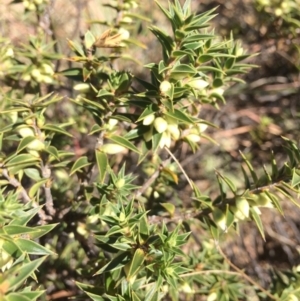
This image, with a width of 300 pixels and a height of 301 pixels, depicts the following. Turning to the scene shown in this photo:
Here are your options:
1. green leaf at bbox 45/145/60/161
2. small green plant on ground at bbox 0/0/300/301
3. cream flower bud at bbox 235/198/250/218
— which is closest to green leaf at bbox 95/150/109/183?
small green plant on ground at bbox 0/0/300/301

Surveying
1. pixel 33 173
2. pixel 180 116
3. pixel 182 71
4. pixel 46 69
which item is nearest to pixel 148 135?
pixel 180 116

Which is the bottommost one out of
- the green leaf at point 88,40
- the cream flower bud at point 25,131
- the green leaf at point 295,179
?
the cream flower bud at point 25,131

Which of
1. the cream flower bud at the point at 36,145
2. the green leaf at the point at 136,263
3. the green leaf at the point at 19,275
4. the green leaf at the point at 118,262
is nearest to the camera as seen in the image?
the green leaf at the point at 19,275

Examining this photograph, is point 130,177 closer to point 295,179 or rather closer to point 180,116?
point 180,116

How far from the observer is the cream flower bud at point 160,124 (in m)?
1.50

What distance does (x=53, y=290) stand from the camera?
2.35 m

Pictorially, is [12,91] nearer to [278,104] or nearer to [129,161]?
[129,161]

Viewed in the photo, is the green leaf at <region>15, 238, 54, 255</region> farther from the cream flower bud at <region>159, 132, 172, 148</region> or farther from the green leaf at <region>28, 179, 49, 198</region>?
the cream flower bud at <region>159, 132, 172, 148</region>

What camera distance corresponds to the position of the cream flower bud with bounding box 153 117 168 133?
150 cm

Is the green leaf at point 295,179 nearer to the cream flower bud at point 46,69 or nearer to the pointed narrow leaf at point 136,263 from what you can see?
the pointed narrow leaf at point 136,263

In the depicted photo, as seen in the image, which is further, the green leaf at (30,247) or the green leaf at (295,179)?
the green leaf at (295,179)

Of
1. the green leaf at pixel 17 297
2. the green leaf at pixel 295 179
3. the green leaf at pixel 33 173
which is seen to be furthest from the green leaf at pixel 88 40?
the green leaf at pixel 17 297

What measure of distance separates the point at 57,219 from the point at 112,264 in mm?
498

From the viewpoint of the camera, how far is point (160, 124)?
1500mm
